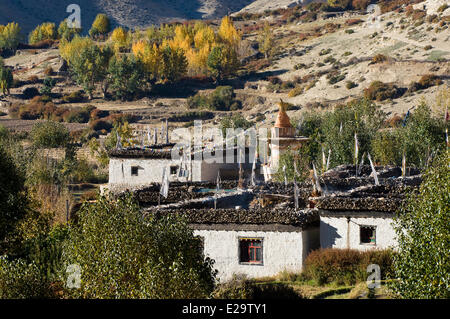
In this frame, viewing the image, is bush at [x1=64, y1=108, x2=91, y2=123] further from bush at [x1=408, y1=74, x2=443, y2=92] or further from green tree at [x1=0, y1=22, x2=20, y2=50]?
green tree at [x1=0, y1=22, x2=20, y2=50]

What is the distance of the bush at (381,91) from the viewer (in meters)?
91.3

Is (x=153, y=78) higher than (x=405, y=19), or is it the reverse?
(x=405, y=19)

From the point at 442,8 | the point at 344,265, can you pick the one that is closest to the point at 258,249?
the point at 344,265

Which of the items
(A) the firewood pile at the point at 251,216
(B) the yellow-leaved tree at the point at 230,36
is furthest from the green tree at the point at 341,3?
(A) the firewood pile at the point at 251,216

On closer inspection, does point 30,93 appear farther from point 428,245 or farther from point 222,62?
point 428,245

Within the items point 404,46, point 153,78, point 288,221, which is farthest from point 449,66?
point 288,221

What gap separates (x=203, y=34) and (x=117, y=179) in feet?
317

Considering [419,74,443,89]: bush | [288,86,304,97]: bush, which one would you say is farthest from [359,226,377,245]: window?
[288,86,304,97]: bush

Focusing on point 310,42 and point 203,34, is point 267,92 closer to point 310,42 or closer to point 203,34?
point 310,42

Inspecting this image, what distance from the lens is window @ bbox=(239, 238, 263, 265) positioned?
1004 inches

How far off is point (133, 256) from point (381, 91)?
79639 millimetres

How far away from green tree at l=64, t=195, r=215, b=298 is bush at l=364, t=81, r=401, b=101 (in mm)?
75250

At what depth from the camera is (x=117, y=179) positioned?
48.8 meters

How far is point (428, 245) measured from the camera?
54.6 feet
